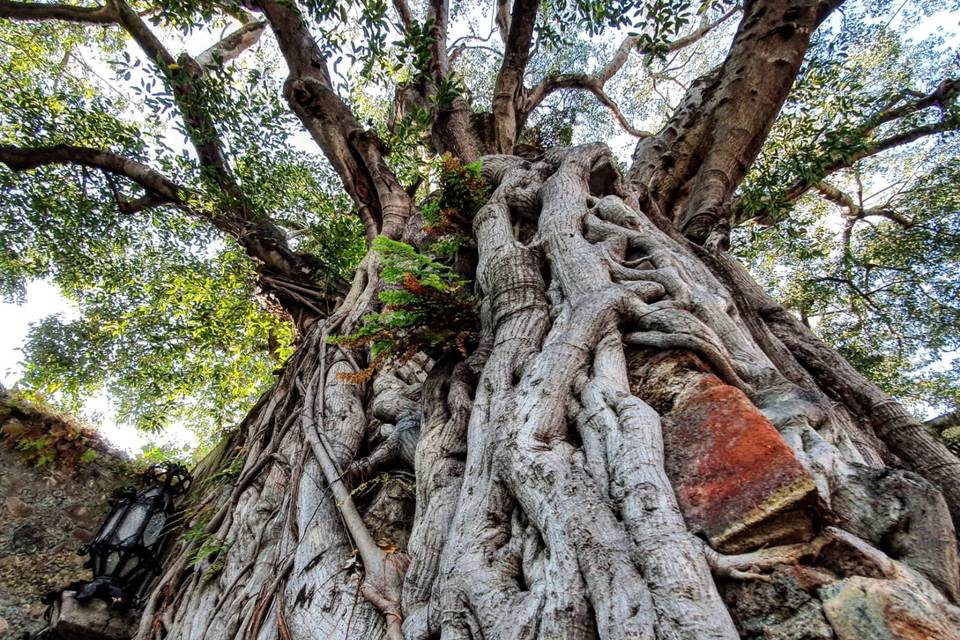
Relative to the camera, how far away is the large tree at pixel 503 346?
43.1 inches

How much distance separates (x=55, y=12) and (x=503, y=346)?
6.56 metres

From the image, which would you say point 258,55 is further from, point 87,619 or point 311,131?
point 87,619

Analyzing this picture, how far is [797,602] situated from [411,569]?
3.37ft

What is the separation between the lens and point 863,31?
642 centimetres

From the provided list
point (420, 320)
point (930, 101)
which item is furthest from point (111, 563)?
point (930, 101)

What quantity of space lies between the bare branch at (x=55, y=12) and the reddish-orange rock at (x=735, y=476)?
7.19 meters

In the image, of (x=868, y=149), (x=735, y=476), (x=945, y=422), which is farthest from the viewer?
(x=868, y=149)

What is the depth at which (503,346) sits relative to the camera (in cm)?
201

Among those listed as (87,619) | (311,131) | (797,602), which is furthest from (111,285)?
(797,602)

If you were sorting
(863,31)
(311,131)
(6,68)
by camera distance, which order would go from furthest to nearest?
1. (863,31)
2. (6,68)
3. (311,131)

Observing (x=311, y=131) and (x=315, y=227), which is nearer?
(x=311, y=131)

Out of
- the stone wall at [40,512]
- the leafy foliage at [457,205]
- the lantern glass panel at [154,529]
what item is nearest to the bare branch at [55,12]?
the stone wall at [40,512]

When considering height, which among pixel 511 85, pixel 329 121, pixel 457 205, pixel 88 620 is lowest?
pixel 88 620

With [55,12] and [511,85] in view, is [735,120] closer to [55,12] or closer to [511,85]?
[511,85]
